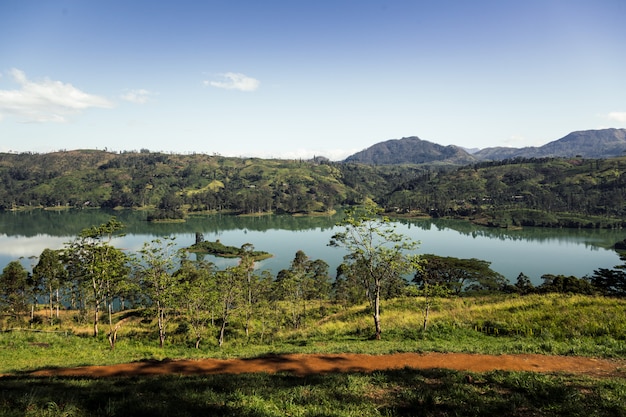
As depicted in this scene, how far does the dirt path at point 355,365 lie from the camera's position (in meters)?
14.2

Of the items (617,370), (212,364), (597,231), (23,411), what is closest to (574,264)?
(597,231)

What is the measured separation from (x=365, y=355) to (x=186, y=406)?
413 inches

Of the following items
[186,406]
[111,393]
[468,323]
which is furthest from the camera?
[468,323]

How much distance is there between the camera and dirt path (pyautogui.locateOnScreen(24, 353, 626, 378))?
1423 cm

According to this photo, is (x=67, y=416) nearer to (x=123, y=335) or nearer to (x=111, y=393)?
(x=111, y=393)

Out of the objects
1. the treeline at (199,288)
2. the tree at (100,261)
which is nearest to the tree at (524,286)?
the treeline at (199,288)

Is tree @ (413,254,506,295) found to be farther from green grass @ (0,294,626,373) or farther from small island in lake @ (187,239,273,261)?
small island in lake @ (187,239,273,261)

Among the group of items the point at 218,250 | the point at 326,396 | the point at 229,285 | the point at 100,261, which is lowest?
the point at 218,250

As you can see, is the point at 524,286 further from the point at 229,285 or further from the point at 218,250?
the point at 218,250

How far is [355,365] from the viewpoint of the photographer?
15672 millimetres

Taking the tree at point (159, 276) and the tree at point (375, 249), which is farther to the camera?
the tree at point (159, 276)

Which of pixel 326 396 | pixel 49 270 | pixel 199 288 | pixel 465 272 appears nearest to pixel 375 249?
pixel 326 396

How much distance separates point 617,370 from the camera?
1357cm

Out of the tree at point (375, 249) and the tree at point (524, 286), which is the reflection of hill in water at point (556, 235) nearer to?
the tree at point (524, 286)
